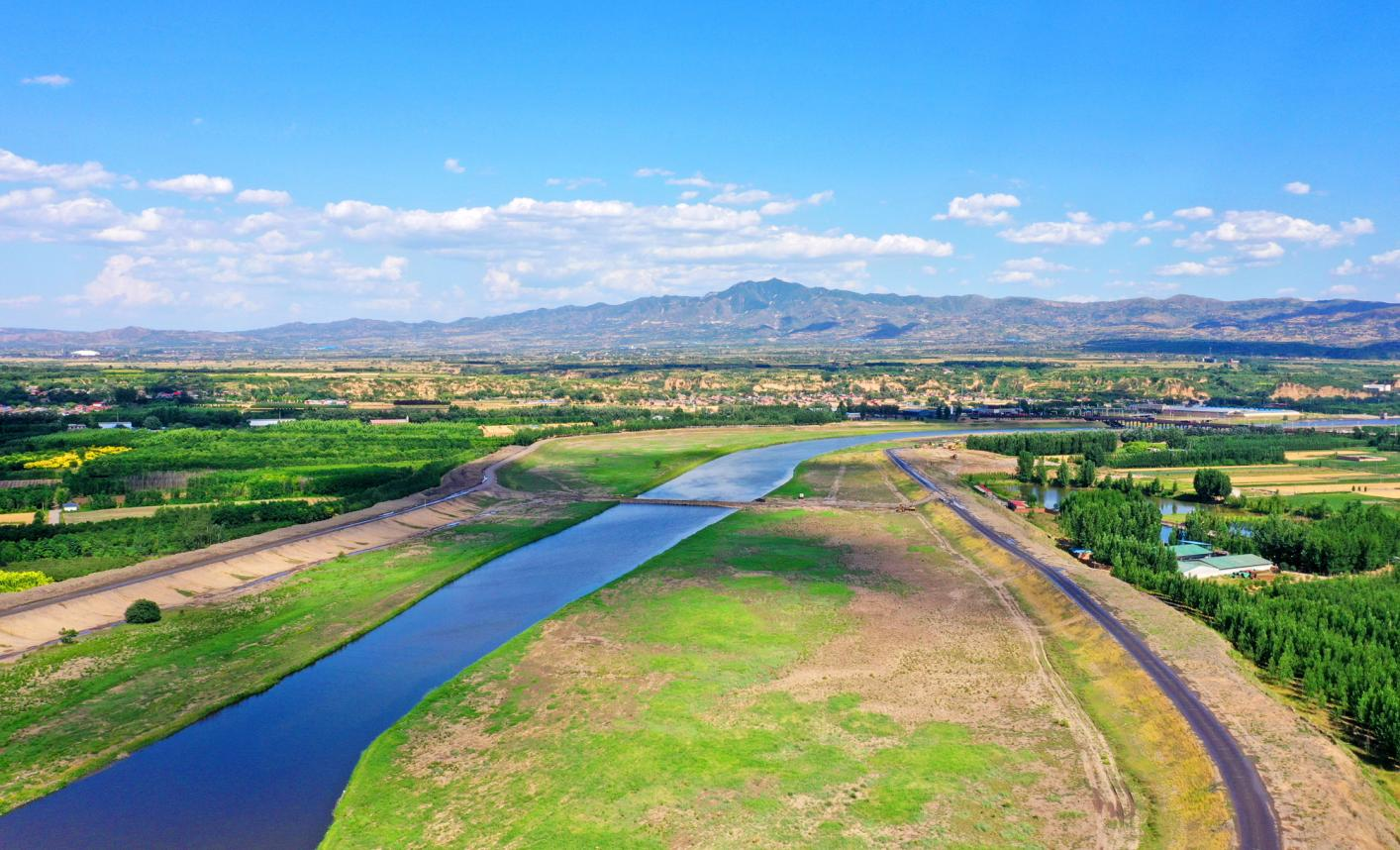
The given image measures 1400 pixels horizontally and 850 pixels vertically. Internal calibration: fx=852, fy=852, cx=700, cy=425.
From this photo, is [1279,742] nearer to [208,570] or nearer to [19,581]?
Answer: [208,570]

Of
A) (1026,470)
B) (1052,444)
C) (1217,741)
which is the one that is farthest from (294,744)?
(1052,444)

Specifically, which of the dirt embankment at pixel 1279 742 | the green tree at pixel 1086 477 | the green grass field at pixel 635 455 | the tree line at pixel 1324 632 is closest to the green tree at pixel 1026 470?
the green tree at pixel 1086 477

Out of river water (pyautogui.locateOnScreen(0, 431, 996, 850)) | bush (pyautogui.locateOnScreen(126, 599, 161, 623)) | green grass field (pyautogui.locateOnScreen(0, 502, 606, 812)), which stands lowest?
river water (pyautogui.locateOnScreen(0, 431, 996, 850))

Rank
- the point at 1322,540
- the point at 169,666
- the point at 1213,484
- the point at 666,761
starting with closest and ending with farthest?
the point at 666,761
the point at 169,666
the point at 1322,540
the point at 1213,484

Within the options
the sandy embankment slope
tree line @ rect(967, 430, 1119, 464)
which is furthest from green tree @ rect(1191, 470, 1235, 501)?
the sandy embankment slope

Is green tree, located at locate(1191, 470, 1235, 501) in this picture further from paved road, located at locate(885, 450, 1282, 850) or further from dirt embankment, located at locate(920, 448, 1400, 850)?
dirt embankment, located at locate(920, 448, 1400, 850)

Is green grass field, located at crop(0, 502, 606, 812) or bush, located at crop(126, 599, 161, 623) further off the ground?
bush, located at crop(126, 599, 161, 623)

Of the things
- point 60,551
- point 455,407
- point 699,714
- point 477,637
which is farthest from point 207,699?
point 455,407
